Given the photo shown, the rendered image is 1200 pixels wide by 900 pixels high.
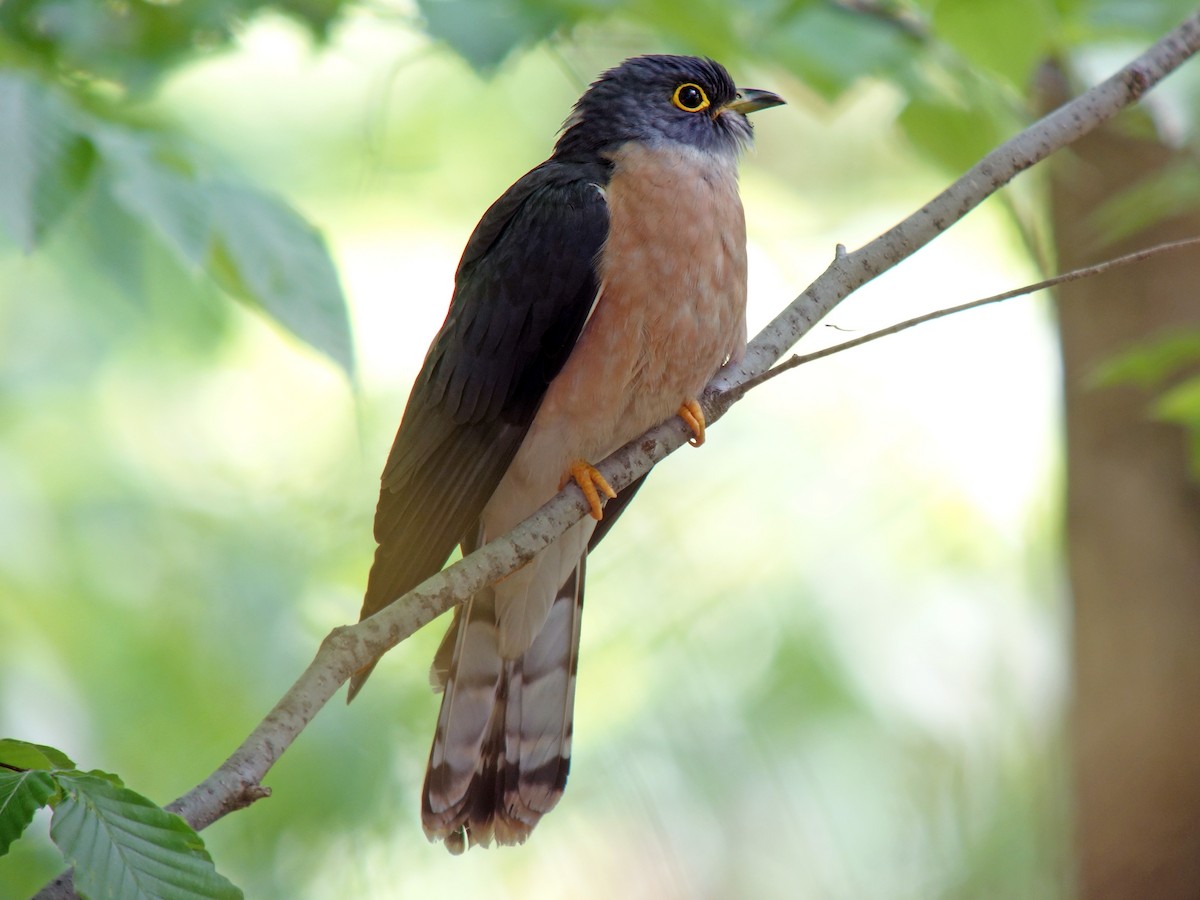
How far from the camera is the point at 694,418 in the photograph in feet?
10.4

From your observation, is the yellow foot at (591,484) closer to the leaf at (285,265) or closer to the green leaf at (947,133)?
the leaf at (285,265)

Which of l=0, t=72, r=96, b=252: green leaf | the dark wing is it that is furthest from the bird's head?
l=0, t=72, r=96, b=252: green leaf

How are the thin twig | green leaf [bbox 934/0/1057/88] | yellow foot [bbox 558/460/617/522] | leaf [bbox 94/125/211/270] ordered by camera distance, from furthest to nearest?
green leaf [bbox 934/0/1057/88], yellow foot [bbox 558/460/617/522], leaf [bbox 94/125/211/270], the thin twig

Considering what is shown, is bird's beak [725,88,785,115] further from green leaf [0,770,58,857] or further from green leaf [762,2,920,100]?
green leaf [0,770,58,857]

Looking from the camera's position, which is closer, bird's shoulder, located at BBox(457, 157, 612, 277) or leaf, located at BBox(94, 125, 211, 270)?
leaf, located at BBox(94, 125, 211, 270)

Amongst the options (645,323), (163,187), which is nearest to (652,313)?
(645,323)

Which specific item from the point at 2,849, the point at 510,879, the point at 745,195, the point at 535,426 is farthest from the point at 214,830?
the point at 745,195

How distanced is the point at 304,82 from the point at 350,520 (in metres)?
3.32

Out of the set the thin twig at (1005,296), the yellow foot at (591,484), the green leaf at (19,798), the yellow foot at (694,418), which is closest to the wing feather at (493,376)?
the yellow foot at (591,484)

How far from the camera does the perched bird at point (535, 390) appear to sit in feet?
10.4

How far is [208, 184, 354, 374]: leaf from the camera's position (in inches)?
111

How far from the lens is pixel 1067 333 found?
4.86 m

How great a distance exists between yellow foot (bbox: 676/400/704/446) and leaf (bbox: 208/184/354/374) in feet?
2.97

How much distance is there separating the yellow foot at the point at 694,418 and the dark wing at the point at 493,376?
355mm
